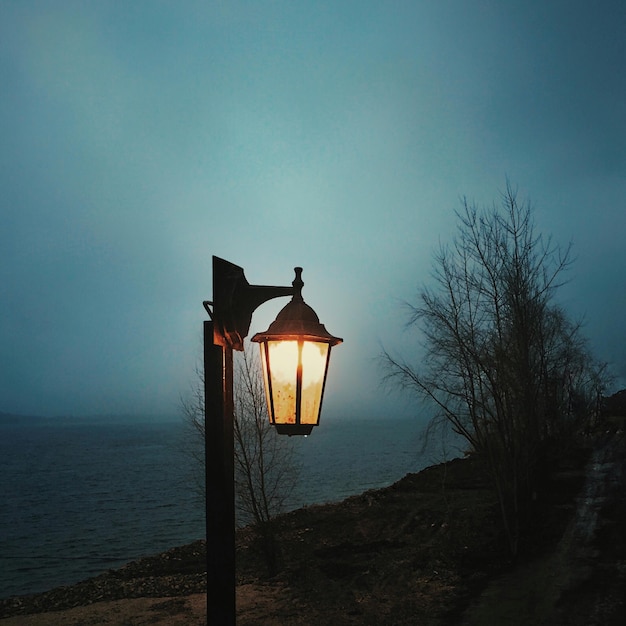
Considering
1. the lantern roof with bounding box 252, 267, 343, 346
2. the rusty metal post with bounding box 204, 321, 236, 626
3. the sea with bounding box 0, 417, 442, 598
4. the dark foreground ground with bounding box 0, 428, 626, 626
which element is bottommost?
the sea with bounding box 0, 417, 442, 598

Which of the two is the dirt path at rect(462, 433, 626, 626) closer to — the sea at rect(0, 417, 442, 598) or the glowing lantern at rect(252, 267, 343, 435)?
the sea at rect(0, 417, 442, 598)

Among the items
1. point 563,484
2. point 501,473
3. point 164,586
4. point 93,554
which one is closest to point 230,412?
point 501,473

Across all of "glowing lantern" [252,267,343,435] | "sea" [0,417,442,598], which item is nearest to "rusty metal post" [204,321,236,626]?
"glowing lantern" [252,267,343,435]

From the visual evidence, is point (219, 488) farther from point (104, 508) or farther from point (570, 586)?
point (104, 508)

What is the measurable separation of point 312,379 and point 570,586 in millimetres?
10008

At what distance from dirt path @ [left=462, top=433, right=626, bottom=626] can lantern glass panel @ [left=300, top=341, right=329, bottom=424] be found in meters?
8.03

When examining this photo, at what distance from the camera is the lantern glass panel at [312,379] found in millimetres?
3080

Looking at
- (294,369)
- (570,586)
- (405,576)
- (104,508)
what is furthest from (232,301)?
(104,508)

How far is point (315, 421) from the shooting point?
312 centimetres

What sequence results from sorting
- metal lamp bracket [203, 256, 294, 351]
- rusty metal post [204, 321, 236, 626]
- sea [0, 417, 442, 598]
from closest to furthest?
rusty metal post [204, 321, 236, 626] → metal lamp bracket [203, 256, 294, 351] → sea [0, 417, 442, 598]

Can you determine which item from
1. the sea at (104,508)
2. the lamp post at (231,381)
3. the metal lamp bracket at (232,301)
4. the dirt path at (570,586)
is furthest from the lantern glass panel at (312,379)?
the sea at (104,508)

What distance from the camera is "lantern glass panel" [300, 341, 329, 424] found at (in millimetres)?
3080

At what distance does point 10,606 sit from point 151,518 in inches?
644

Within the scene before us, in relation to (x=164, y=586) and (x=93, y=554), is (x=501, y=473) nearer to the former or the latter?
(x=164, y=586)
